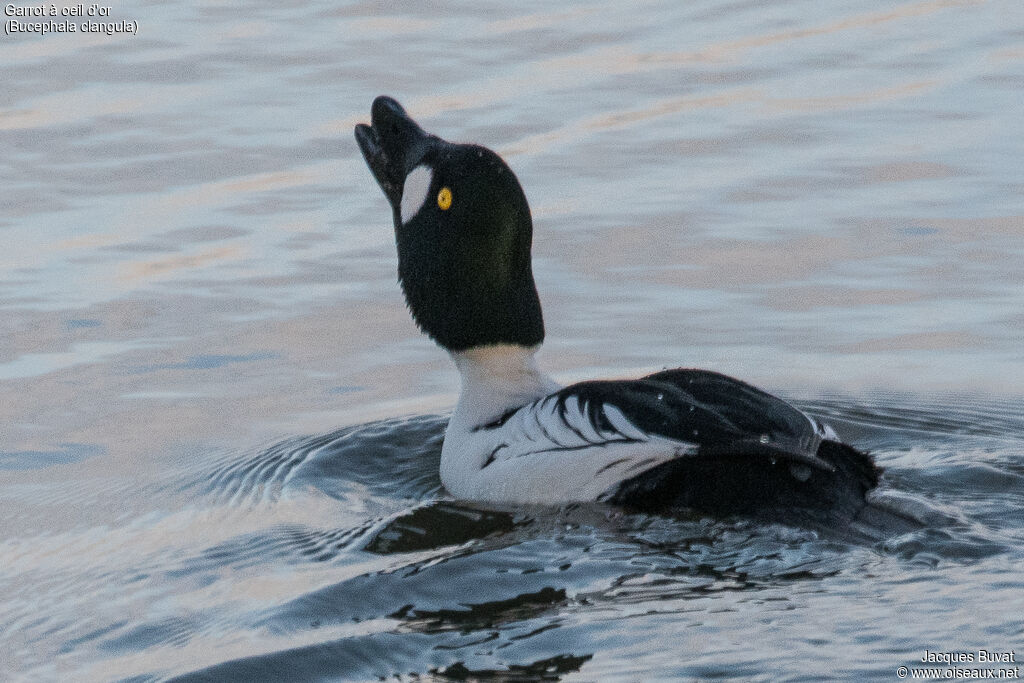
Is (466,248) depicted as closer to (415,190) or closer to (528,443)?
(415,190)

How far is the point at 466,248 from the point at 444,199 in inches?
9.8

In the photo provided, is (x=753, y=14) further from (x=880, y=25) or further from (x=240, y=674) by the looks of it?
(x=240, y=674)

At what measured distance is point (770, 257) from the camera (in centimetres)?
988

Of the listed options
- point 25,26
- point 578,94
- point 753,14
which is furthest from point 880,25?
point 25,26

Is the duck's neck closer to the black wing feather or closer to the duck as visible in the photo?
the duck

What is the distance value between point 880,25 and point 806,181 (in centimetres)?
390

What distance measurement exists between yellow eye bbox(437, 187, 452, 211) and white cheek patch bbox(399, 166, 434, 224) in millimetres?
107

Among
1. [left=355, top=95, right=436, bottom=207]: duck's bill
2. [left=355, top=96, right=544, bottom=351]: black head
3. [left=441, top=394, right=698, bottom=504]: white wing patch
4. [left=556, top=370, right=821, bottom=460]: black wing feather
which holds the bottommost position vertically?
[left=441, top=394, right=698, bottom=504]: white wing patch

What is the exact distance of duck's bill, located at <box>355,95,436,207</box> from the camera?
7715mm

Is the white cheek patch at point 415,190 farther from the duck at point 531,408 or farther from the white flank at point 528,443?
the white flank at point 528,443

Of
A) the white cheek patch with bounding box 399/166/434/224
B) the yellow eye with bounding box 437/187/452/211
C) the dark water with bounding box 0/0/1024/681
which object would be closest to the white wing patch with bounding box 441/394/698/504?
the dark water with bounding box 0/0/1024/681

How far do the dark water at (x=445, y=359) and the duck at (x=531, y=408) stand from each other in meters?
0.17

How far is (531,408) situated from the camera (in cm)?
710

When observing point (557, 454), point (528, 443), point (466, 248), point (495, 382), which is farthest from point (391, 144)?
point (557, 454)
